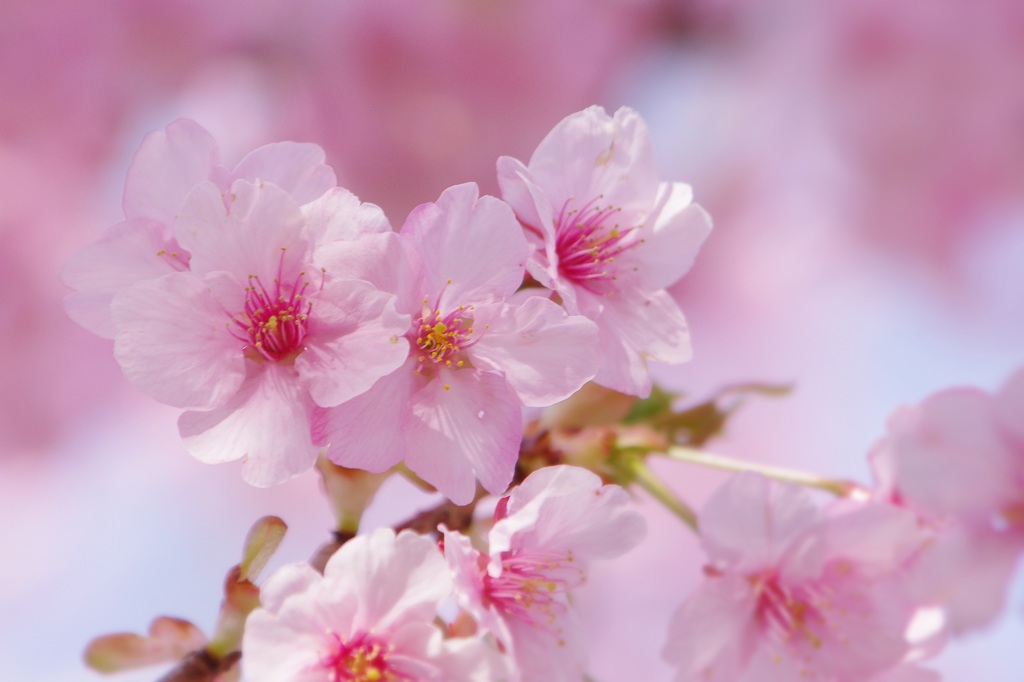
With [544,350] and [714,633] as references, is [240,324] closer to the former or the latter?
[544,350]

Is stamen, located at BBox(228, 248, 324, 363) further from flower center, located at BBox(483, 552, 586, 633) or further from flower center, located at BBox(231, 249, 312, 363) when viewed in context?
flower center, located at BBox(483, 552, 586, 633)

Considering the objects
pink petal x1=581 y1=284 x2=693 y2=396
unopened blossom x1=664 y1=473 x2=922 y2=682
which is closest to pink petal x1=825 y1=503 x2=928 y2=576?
unopened blossom x1=664 y1=473 x2=922 y2=682

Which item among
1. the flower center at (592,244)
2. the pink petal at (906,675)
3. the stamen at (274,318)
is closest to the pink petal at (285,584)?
the stamen at (274,318)

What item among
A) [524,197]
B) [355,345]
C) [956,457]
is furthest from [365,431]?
[956,457]

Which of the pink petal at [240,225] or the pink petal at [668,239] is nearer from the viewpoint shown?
the pink petal at [240,225]

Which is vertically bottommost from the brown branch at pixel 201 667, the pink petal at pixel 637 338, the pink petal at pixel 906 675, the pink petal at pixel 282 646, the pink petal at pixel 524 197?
the pink petal at pixel 906 675

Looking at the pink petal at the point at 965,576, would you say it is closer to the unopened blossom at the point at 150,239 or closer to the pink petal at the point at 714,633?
the pink petal at the point at 714,633

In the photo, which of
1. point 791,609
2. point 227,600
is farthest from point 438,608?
point 791,609

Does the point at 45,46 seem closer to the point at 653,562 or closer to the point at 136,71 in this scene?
the point at 136,71
